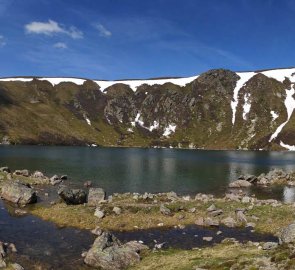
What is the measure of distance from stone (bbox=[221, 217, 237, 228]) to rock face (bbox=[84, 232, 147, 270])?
55.1 feet

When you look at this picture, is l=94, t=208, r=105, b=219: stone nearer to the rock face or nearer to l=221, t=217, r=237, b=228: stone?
the rock face

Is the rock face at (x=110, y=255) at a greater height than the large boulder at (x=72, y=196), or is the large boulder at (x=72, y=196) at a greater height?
the large boulder at (x=72, y=196)

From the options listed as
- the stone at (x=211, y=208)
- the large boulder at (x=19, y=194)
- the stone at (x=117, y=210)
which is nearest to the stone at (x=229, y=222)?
the stone at (x=211, y=208)

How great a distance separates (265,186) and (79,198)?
55512 mm

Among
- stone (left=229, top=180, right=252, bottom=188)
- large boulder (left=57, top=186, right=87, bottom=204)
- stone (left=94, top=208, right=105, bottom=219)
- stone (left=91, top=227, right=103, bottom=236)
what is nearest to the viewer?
stone (left=91, top=227, right=103, bottom=236)

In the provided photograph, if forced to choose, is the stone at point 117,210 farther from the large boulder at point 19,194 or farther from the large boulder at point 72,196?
the large boulder at point 19,194

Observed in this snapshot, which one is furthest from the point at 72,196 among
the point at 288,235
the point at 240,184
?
the point at 240,184

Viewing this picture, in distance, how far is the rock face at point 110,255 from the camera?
34531mm

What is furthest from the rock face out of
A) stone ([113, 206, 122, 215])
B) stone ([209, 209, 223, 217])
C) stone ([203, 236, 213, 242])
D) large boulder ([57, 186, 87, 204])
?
large boulder ([57, 186, 87, 204])

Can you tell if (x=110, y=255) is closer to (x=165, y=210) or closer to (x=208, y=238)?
(x=208, y=238)

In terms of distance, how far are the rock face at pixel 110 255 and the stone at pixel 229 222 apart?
16.8 m

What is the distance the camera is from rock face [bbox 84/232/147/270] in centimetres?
3453

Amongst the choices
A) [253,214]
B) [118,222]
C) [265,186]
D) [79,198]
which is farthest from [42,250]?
[265,186]

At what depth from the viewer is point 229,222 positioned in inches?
1997
